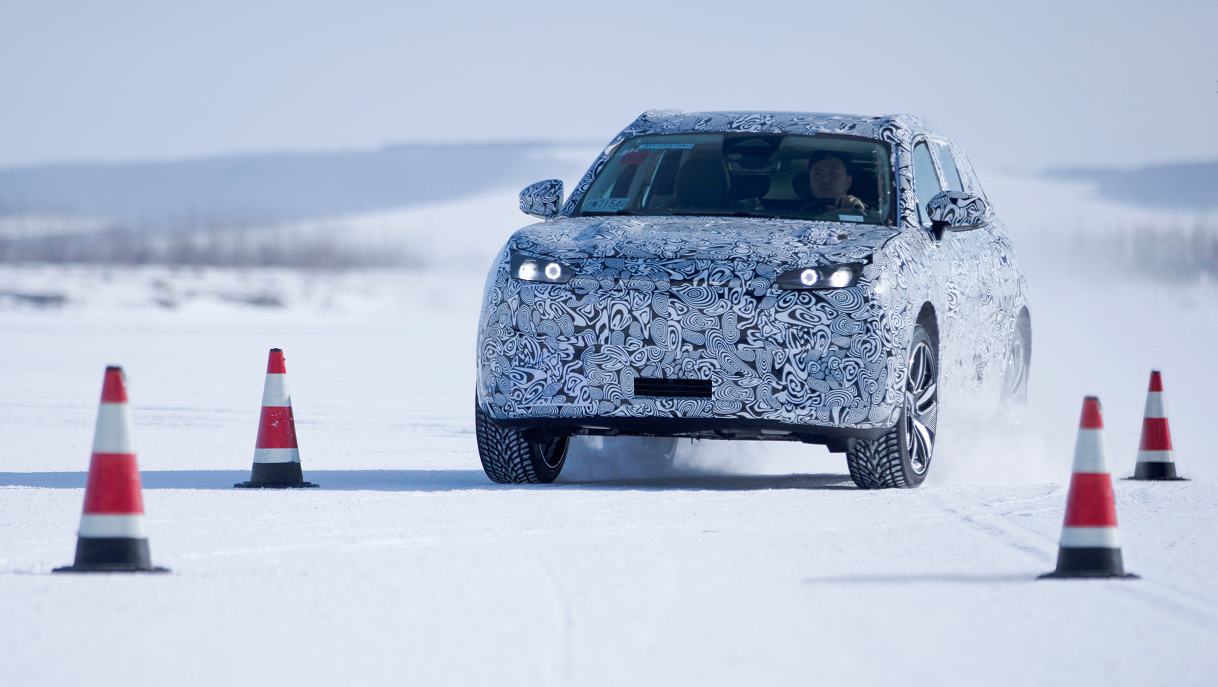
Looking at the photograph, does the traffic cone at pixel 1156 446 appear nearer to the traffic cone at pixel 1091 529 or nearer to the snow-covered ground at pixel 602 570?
the snow-covered ground at pixel 602 570

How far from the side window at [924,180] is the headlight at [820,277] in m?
1.11

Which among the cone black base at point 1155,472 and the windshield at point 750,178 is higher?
the windshield at point 750,178

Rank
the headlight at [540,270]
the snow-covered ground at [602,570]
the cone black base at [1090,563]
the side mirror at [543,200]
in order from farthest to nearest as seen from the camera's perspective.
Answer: the side mirror at [543,200], the headlight at [540,270], the cone black base at [1090,563], the snow-covered ground at [602,570]

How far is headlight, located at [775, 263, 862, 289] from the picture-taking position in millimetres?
7055

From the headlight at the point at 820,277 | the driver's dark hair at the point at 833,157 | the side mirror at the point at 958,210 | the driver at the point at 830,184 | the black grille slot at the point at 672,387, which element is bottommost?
the black grille slot at the point at 672,387

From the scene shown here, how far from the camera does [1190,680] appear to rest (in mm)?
3848

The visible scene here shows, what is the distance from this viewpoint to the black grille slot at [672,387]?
280 inches

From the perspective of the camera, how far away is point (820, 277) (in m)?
7.08

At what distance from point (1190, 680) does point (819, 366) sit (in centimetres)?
331

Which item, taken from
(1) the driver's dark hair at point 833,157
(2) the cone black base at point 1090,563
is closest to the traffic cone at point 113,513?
(2) the cone black base at point 1090,563

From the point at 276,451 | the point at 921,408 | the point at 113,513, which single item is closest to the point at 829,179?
the point at 921,408

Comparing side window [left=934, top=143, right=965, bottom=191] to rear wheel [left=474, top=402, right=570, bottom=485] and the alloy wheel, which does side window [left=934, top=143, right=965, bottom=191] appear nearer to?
the alloy wheel

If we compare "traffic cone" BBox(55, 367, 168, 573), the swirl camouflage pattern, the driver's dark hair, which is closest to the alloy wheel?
the swirl camouflage pattern

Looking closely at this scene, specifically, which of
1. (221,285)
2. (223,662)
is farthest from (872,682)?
(221,285)
